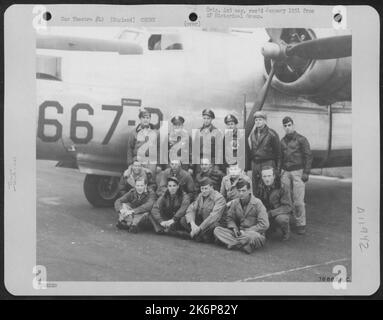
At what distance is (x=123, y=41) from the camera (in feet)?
5.19

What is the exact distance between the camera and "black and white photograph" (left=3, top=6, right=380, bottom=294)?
1.57 m

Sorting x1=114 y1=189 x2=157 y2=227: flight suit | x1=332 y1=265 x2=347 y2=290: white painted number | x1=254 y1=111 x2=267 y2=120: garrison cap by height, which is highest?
x1=254 y1=111 x2=267 y2=120: garrison cap

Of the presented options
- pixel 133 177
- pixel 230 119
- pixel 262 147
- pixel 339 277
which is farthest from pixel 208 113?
pixel 339 277

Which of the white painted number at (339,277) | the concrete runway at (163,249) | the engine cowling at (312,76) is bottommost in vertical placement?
the white painted number at (339,277)

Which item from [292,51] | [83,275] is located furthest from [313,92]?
[83,275]

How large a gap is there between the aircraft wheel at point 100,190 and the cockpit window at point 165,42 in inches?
18.4

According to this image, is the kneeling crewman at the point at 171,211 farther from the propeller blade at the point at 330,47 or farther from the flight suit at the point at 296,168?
the propeller blade at the point at 330,47

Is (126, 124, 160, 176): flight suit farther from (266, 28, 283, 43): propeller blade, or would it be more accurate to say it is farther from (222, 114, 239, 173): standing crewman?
(266, 28, 283, 43): propeller blade

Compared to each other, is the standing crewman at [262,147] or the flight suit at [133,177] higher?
the standing crewman at [262,147]

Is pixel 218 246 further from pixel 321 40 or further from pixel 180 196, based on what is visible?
pixel 321 40

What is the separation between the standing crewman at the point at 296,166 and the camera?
1588mm

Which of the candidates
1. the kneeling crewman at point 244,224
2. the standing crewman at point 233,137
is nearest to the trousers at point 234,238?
the kneeling crewman at point 244,224

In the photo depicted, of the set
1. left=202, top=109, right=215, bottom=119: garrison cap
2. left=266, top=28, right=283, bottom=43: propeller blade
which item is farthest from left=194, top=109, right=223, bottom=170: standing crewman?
left=266, top=28, right=283, bottom=43: propeller blade
